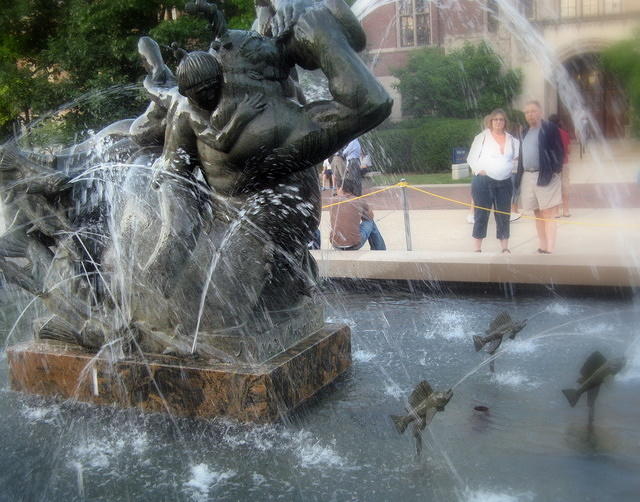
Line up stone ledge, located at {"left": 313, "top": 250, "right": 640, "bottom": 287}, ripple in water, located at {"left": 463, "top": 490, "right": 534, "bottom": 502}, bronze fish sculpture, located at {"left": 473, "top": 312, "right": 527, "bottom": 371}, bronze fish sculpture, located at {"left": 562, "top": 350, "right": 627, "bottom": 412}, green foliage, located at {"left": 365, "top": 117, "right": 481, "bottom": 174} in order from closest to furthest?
ripple in water, located at {"left": 463, "top": 490, "right": 534, "bottom": 502} < bronze fish sculpture, located at {"left": 562, "top": 350, "right": 627, "bottom": 412} < bronze fish sculpture, located at {"left": 473, "top": 312, "right": 527, "bottom": 371} < stone ledge, located at {"left": 313, "top": 250, "right": 640, "bottom": 287} < green foliage, located at {"left": 365, "top": 117, "right": 481, "bottom": 174}

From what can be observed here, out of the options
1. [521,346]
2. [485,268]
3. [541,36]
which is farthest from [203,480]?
[541,36]

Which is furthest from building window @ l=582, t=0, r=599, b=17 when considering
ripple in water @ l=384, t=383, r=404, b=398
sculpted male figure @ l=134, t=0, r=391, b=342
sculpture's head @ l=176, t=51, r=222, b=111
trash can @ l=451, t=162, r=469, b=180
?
sculpture's head @ l=176, t=51, r=222, b=111

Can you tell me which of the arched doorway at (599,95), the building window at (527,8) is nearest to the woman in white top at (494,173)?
the arched doorway at (599,95)

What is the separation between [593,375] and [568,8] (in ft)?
89.9

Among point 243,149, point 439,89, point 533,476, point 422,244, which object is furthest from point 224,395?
point 439,89

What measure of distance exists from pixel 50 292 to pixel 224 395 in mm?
1345

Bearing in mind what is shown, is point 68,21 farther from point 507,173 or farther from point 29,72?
point 507,173

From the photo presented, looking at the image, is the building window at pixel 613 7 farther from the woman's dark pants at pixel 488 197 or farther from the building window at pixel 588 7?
the woman's dark pants at pixel 488 197

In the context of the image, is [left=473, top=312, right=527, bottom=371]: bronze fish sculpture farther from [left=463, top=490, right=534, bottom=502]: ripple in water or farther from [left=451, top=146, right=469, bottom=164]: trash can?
[left=451, top=146, right=469, bottom=164]: trash can

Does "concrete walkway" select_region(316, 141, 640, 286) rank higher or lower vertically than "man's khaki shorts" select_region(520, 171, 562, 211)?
lower

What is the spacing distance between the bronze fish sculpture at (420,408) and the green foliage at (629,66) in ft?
66.2

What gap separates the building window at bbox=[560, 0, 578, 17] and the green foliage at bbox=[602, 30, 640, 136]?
3.78 meters

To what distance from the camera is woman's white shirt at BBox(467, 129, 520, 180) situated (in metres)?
8.77

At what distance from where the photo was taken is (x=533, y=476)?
316 centimetres
